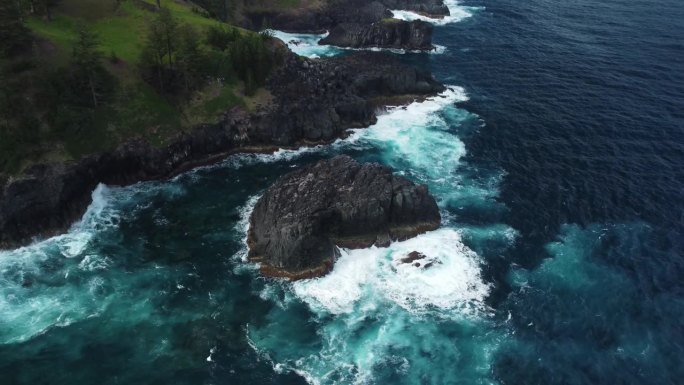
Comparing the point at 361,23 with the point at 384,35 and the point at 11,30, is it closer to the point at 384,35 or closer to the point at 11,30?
the point at 384,35

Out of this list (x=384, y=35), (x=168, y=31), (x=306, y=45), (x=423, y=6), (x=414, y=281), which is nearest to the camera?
(x=414, y=281)

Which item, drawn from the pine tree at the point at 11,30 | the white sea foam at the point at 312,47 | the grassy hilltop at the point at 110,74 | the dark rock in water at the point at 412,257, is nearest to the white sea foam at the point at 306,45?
the white sea foam at the point at 312,47

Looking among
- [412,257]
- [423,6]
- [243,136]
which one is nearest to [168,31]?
[243,136]

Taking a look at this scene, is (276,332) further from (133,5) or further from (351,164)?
(133,5)

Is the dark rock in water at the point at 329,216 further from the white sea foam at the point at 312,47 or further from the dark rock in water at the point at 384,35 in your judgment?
the dark rock in water at the point at 384,35

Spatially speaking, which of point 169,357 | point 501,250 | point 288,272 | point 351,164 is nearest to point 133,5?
point 351,164

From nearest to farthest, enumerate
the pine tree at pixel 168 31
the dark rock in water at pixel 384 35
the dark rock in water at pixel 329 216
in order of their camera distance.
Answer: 1. the dark rock in water at pixel 329 216
2. the pine tree at pixel 168 31
3. the dark rock in water at pixel 384 35

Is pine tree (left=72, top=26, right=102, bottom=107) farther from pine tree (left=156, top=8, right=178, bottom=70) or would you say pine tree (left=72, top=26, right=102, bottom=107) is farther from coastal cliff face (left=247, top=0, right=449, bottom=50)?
coastal cliff face (left=247, top=0, right=449, bottom=50)

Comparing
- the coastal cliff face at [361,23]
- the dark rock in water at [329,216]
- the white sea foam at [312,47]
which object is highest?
the coastal cliff face at [361,23]
